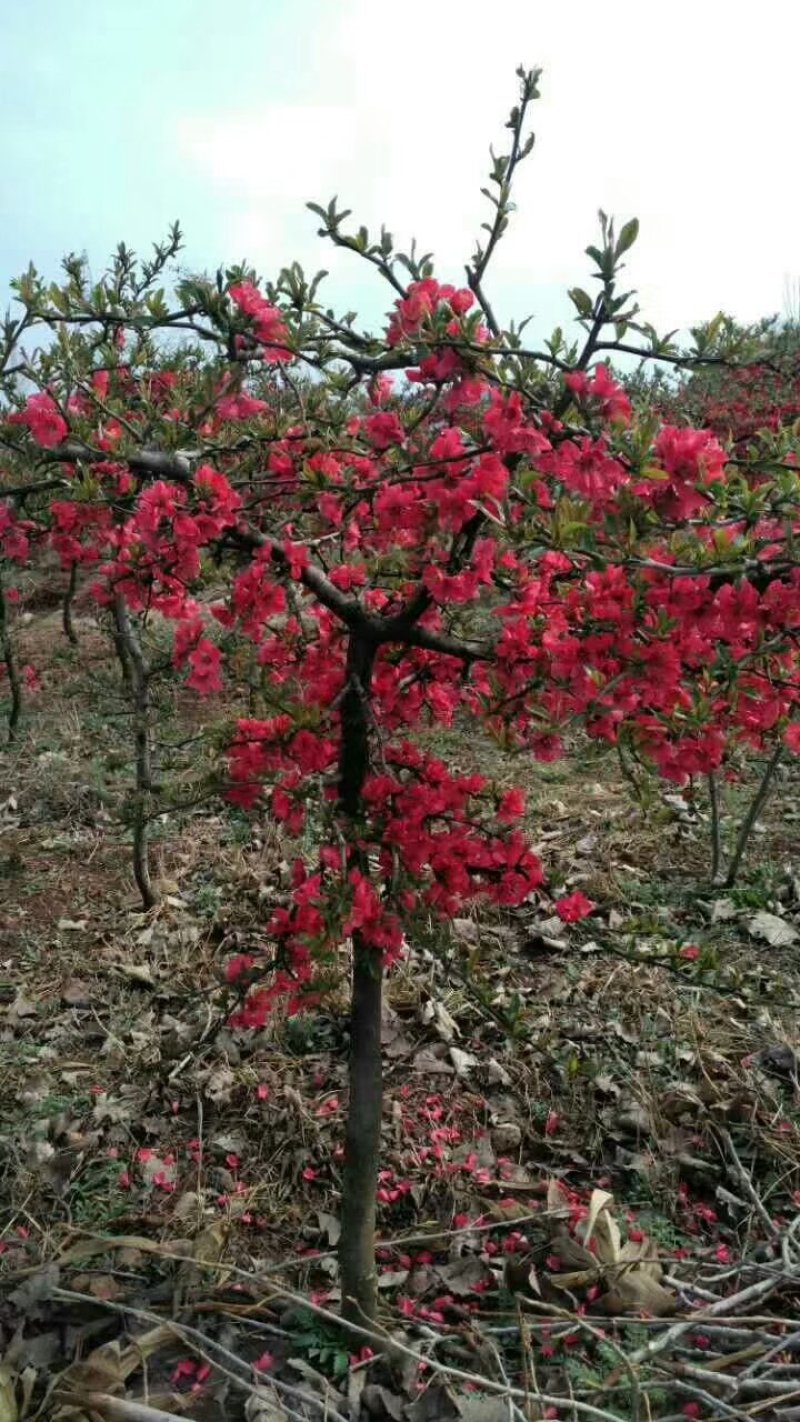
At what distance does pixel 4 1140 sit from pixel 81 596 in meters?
6.42

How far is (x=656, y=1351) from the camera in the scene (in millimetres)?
1949

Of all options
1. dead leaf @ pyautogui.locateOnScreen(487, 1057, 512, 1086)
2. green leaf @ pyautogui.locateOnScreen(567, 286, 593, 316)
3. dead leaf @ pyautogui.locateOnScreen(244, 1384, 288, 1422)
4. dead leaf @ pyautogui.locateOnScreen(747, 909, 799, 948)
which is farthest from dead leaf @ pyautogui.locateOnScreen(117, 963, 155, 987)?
green leaf @ pyautogui.locateOnScreen(567, 286, 593, 316)

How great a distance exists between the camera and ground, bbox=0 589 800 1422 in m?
2.02

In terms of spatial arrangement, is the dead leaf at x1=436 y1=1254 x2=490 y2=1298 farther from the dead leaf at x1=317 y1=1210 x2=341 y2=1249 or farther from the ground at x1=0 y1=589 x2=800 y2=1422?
the dead leaf at x1=317 y1=1210 x2=341 y2=1249

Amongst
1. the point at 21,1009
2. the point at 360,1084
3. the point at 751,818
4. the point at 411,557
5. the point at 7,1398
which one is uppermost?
the point at 411,557

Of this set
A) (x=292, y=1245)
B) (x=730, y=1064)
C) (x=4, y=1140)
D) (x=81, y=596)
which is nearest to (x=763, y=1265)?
(x=730, y=1064)

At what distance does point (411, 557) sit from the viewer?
197 cm

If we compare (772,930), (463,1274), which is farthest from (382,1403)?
(772,930)

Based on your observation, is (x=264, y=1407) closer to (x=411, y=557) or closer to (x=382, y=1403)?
(x=382, y=1403)

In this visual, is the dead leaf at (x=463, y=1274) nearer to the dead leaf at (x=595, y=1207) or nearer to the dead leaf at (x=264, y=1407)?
the dead leaf at (x=595, y=1207)

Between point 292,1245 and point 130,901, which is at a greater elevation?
point 130,901

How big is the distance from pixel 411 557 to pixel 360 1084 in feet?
3.76

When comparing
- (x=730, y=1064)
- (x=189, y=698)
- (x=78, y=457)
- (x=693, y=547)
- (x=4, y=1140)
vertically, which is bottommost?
(x=4, y=1140)

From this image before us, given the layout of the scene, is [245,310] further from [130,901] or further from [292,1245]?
[130,901]
